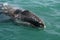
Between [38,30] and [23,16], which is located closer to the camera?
[38,30]

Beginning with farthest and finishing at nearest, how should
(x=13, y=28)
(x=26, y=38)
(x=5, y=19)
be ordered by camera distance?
(x=5, y=19) < (x=13, y=28) < (x=26, y=38)

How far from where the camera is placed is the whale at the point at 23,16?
1808cm

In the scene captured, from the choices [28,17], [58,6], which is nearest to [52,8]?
[58,6]

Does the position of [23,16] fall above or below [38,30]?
above

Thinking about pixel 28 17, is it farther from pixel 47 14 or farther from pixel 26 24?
pixel 47 14

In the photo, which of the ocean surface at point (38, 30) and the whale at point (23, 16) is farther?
the whale at point (23, 16)

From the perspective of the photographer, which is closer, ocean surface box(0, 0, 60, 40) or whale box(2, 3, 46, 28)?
ocean surface box(0, 0, 60, 40)

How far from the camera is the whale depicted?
18.1 m

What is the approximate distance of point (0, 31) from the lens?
17.9 m

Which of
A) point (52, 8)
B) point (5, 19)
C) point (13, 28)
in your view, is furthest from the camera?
point (52, 8)

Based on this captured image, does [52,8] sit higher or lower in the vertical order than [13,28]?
higher

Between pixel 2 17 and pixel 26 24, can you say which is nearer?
pixel 26 24

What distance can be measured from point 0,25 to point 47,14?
15.2 feet

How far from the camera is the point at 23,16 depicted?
62.1 ft
